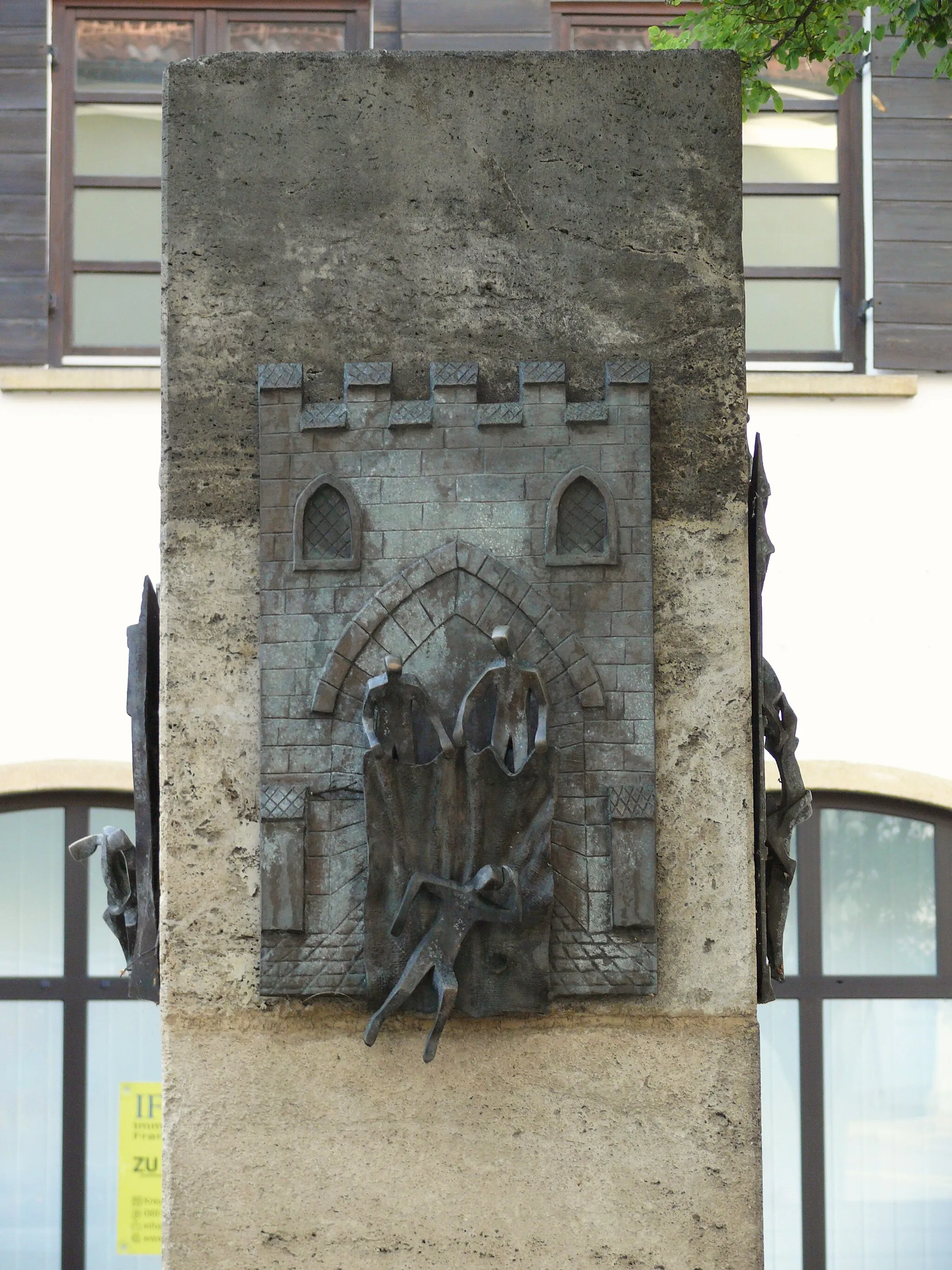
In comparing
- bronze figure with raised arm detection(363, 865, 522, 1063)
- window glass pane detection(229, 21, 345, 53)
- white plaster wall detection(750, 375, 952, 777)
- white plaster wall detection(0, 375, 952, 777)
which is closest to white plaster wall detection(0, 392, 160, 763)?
white plaster wall detection(0, 375, 952, 777)

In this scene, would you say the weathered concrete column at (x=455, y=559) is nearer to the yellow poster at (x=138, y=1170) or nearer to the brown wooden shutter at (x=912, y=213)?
the brown wooden shutter at (x=912, y=213)

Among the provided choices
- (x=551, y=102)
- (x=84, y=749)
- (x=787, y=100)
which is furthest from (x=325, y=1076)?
(x=787, y=100)

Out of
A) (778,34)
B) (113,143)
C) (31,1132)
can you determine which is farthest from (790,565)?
(31,1132)

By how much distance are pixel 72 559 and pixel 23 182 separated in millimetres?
1455

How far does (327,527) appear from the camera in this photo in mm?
2459

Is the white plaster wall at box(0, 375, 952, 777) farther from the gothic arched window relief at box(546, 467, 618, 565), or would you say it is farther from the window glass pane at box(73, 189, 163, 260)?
the gothic arched window relief at box(546, 467, 618, 565)

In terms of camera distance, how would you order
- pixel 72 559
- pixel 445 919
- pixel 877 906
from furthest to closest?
pixel 877 906 < pixel 72 559 < pixel 445 919

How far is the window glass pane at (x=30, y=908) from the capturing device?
21.3ft

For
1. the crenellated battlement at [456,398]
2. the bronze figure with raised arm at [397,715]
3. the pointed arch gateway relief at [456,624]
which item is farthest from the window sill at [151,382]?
the bronze figure with raised arm at [397,715]

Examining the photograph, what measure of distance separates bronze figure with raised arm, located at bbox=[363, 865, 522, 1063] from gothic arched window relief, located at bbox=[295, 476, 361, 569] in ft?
1.52

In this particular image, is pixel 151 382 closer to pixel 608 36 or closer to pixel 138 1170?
pixel 608 36

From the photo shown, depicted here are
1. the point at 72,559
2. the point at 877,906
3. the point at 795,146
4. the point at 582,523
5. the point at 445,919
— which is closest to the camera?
the point at 445,919

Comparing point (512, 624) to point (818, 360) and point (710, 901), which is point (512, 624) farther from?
point (818, 360)

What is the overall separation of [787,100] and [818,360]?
107 centimetres
